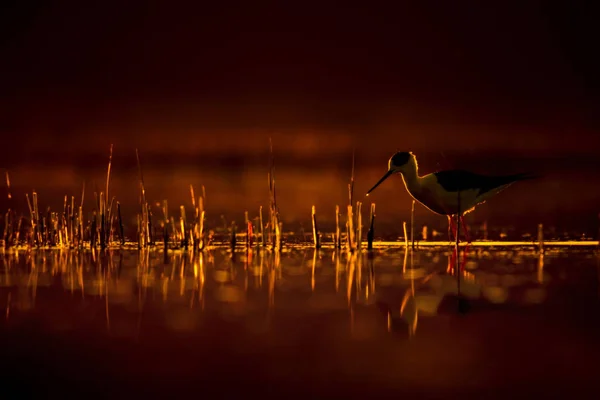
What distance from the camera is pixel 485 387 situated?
4.42 ft

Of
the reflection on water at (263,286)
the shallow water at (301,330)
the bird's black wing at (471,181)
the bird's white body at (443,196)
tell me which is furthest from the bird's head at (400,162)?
the shallow water at (301,330)

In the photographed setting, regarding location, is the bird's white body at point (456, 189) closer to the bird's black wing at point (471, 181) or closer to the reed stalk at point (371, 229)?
the bird's black wing at point (471, 181)

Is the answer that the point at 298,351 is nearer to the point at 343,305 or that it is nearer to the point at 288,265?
the point at 343,305

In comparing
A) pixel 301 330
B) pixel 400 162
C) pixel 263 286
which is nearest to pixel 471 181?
pixel 400 162

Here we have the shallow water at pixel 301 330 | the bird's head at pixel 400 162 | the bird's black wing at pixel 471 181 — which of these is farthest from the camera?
the bird's head at pixel 400 162

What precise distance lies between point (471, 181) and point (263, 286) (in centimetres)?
218

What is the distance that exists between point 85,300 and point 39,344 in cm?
70

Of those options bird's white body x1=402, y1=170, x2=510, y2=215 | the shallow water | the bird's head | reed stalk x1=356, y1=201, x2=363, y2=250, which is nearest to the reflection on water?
the shallow water

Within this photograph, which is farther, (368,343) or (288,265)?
(288,265)

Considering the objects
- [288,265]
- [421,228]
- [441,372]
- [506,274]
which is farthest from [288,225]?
[441,372]

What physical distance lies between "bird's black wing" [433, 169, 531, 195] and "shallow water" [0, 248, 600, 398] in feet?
4.36

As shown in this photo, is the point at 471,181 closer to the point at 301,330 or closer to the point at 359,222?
the point at 359,222

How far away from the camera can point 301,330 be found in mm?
1862

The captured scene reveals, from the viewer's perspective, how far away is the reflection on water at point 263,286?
6.84 feet
